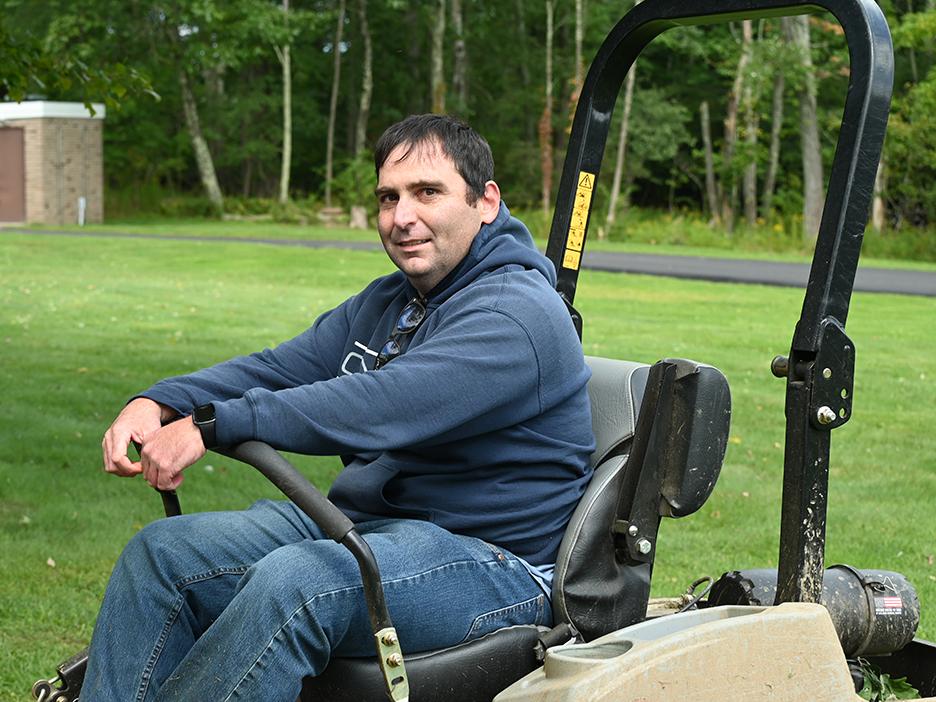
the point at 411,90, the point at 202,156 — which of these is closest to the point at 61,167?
the point at 202,156

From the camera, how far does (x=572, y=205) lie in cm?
353

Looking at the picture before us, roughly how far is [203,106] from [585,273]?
2360 centimetres

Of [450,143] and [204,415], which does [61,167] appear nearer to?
[450,143]

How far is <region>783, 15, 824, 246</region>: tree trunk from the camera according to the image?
1171 inches

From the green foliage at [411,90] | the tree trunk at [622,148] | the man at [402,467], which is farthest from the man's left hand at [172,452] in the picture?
the green foliage at [411,90]

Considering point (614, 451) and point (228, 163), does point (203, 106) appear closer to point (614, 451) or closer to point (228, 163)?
point (228, 163)

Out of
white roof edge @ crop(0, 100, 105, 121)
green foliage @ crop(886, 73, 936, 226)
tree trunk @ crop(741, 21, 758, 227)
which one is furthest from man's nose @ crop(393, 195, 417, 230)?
tree trunk @ crop(741, 21, 758, 227)

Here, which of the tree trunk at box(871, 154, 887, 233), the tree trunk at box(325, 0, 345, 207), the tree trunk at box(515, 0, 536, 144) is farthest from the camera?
the tree trunk at box(515, 0, 536, 144)

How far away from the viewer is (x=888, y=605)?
298 cm

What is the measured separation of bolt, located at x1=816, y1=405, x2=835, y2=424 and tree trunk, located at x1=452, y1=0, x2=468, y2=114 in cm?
3719

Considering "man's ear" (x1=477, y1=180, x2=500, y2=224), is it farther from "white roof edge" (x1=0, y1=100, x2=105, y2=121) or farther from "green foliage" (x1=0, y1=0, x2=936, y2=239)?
"white roof edge" (x1=0, y1=100, x2=105, y2=121)

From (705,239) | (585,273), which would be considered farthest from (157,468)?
(705,239)

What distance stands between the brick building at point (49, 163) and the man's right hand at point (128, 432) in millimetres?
31230

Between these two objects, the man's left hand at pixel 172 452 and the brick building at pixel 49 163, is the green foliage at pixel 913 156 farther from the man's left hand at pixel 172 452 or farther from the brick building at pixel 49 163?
the man's left hand at pixel 172 452
